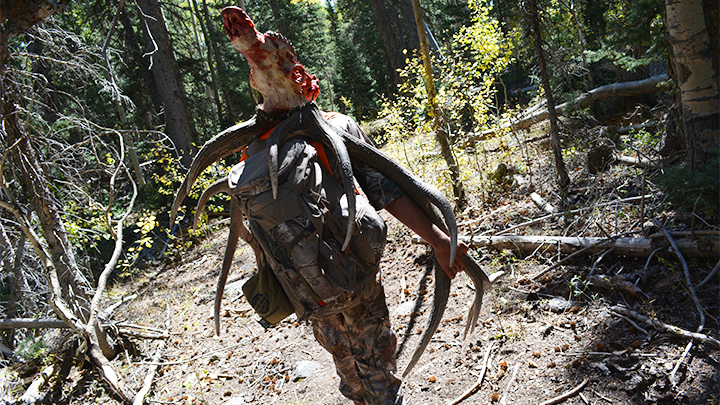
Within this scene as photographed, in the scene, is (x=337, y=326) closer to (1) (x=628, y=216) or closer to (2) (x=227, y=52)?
(1) (x=628, y=216)

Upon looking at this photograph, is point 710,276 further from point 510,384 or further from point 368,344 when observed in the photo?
point 368,344

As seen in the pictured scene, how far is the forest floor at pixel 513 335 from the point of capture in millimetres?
2949

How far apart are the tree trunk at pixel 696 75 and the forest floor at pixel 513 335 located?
0.59 meters

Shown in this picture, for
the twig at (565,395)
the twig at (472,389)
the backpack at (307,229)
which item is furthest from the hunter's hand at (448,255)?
the twig at (472,389)

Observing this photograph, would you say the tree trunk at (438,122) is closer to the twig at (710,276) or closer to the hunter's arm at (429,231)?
the twig at (710,276)

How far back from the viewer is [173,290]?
7902 mm

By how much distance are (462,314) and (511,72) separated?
14.6 meters

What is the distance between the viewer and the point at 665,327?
9.84ft

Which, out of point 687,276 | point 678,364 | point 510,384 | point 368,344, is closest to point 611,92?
point 687,276

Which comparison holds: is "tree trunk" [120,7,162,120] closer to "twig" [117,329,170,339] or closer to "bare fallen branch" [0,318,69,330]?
"twig" [117,329,170,339]

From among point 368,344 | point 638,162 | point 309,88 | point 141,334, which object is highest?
point 309,88

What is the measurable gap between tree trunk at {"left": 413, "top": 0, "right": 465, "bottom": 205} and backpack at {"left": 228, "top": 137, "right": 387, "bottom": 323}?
4.34 meters

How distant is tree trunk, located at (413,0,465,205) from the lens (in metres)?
6.23

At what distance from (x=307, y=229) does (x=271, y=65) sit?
0.92 meters
